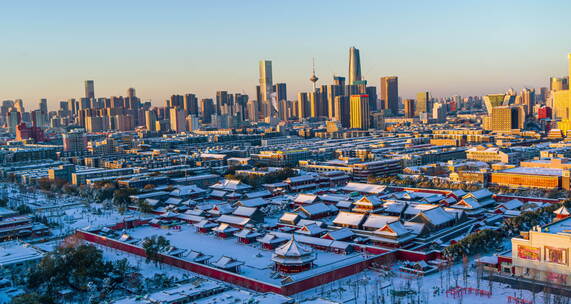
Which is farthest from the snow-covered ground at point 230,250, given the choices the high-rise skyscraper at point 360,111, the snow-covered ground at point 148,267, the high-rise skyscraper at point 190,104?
the high-rise skyscraper at point 190,104

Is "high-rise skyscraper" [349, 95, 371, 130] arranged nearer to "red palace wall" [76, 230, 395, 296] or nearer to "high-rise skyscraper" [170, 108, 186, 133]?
"high-rise skyscraper" [170, 108, 186, 133]

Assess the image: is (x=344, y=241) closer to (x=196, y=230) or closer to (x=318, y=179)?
(x=196, y=230)

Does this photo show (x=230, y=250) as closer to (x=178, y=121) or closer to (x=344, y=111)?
(x=344, y=111)

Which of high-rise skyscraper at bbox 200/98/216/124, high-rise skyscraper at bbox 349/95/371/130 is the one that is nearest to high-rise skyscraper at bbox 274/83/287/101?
high-rise skyscraper at bbox 200/98/216/124

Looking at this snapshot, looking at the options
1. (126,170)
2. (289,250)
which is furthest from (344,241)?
(126,170)

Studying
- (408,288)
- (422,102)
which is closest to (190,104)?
(422,102)

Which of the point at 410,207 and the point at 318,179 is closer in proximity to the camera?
the point at 410,207

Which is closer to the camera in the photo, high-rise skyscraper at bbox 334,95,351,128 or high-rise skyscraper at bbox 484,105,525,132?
high-rise skyscraper at bbox 484,105,525,132
